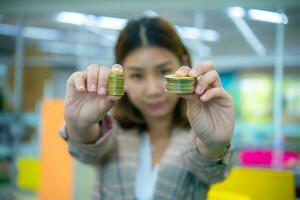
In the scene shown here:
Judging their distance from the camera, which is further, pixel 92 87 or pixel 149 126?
pixel 149 126

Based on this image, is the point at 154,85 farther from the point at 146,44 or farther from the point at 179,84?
the point at 179,84

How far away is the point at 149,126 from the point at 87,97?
27 centimetres

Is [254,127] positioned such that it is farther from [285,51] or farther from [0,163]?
[0,163]

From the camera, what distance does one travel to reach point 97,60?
6.93 ft

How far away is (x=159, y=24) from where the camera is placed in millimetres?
727

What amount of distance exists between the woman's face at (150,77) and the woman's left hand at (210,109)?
131mm

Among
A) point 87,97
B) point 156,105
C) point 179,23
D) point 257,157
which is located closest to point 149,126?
point 156,105

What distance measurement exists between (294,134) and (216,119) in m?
3.47

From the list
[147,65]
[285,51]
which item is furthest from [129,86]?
[285,51]

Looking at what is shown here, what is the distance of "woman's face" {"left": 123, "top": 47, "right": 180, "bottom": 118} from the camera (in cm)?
63

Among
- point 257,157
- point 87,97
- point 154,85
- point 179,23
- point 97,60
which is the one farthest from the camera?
point 257,157

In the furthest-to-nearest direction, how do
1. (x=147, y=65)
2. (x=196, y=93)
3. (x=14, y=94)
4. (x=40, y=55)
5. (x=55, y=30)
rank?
(x=40, y=55) → (x=55, y=30) → (x=14, y=94) → (x=147, y=65) → (x=196, y=93)

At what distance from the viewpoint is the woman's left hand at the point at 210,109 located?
463 mm

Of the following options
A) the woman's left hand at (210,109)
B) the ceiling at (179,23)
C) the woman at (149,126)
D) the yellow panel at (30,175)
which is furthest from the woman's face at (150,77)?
the yellow panel at (30,175)
